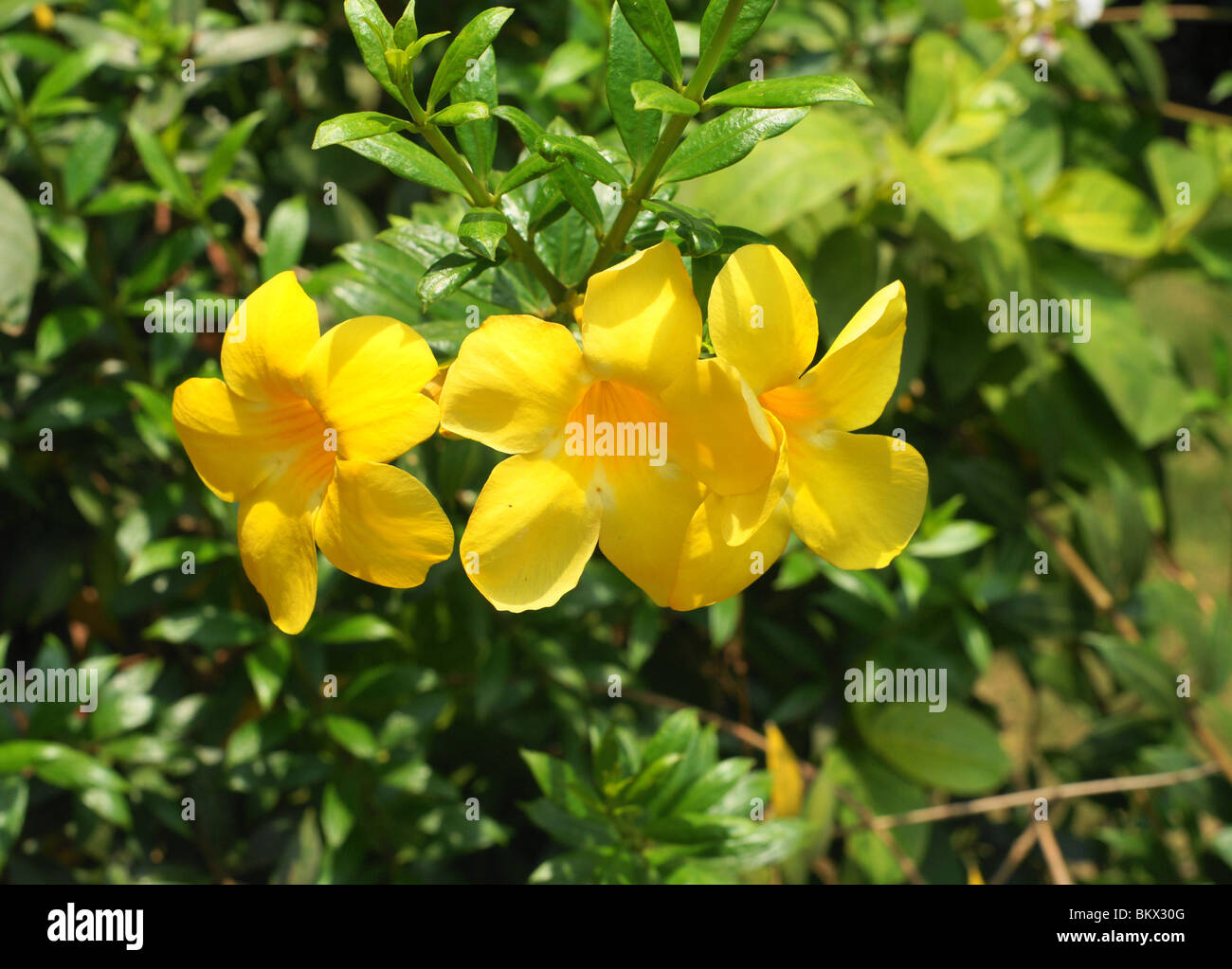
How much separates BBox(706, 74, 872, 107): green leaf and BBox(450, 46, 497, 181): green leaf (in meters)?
0.19

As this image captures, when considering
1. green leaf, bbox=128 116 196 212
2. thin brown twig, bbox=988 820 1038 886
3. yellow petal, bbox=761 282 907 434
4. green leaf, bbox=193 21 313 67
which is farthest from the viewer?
thin brown twig, bbox=988 820 1038 886

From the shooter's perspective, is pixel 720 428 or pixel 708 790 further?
pixel 708 790

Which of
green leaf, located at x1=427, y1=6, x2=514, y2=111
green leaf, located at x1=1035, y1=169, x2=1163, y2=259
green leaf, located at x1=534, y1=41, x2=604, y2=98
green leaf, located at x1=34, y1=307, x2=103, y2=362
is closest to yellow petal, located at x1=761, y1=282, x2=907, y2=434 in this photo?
green leaf, located at x1=427, y1=6, x2=514, y2=111

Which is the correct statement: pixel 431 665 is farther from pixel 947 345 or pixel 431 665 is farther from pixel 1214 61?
pixel 1214 61

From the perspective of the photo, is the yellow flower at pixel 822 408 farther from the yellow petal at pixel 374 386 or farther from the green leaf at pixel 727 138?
the yellow petal at pixel 374 386

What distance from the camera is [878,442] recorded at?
2.27 feet

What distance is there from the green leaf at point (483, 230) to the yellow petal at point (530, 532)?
0.14m

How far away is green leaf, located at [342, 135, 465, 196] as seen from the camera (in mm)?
645

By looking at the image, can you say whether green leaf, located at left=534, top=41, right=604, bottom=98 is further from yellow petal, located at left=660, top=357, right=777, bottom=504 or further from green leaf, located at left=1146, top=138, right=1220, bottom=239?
green leaf, located at left=1146, top=138, right=1220, bottom=239

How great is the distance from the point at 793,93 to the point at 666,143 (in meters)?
0.09

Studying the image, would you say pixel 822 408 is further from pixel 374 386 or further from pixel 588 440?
pixel 374 386

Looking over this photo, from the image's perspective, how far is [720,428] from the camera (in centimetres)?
58

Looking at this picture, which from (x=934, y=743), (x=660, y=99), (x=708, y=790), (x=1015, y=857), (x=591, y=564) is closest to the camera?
(x=660, y=99)

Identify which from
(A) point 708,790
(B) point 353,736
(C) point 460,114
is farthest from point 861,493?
(B) point 353,736
